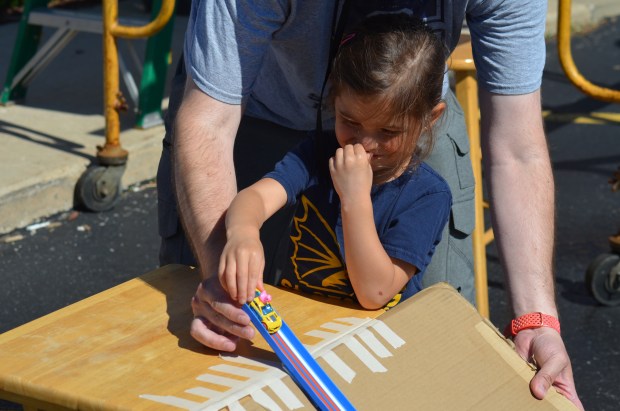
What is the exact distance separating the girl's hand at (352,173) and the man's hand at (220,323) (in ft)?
1.02

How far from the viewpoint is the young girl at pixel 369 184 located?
1977 mm

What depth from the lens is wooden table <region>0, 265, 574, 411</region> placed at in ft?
5.36

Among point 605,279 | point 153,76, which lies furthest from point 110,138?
point 605,279

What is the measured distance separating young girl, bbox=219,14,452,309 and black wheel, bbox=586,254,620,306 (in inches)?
76.1

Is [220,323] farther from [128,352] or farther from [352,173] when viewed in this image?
[352,173]

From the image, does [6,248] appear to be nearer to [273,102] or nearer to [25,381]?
[273,102]

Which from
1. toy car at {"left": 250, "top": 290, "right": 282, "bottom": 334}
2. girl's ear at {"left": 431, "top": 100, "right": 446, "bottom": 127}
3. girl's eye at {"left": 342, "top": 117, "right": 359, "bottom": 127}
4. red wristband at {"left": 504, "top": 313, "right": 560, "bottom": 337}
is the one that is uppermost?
girl's eye at {"left": 342, "top": 117, "right": 359, "bottom": 127}

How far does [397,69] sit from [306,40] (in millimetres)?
277

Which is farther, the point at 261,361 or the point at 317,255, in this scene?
the point at 317,255

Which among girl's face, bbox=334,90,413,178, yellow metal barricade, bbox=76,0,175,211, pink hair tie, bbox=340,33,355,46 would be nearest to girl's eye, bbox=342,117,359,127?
girl's face, bbox=334,90,413,178

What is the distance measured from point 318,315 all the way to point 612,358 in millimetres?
2027

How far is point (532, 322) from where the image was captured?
208 centimetres

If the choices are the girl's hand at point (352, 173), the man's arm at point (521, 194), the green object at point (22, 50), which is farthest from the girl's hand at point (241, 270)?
the green object at point (22, 50)

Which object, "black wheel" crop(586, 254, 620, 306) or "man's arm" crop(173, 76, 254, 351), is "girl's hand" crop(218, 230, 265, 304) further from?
"black wheel" crop(586, 254, 620, 306)
